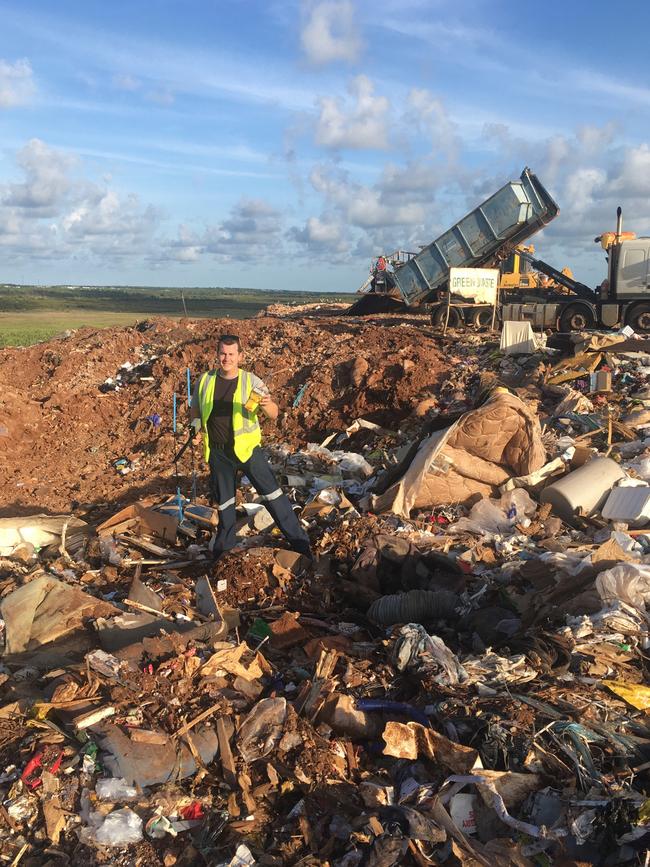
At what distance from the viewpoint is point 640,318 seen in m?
15.2

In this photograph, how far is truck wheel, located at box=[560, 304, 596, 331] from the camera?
52.4 ft

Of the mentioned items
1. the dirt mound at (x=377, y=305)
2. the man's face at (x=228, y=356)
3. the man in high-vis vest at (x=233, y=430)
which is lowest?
the man in high-vis vest at (x=233, y=430)

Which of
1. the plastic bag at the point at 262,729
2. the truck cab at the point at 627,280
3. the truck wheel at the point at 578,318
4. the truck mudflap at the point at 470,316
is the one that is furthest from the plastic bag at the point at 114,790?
the truck wheel at the point at 578,318

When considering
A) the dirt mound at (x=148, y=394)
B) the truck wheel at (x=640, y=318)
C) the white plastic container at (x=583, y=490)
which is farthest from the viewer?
the truck wheel at (x=640, y=318)

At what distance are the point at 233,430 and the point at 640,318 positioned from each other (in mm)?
12841

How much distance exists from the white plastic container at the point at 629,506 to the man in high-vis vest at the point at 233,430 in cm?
271

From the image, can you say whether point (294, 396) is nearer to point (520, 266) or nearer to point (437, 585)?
point (437, 585)

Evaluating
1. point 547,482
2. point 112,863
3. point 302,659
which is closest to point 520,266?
point 547,482

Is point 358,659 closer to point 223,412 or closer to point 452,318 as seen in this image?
point 223,412

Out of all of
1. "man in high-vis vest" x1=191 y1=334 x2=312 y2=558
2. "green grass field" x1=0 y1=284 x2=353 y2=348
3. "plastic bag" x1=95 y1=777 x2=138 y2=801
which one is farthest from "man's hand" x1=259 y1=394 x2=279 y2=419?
"green grass field" x1=0 y1=284 x2=353 y2=348

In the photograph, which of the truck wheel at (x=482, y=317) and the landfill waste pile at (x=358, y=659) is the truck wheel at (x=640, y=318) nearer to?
the truck wheel at (x=482, y=317)

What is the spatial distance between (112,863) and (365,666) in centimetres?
155

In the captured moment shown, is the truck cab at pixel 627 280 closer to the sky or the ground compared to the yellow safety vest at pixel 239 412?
closer to the sky

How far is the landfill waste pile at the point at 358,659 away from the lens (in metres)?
2.74
